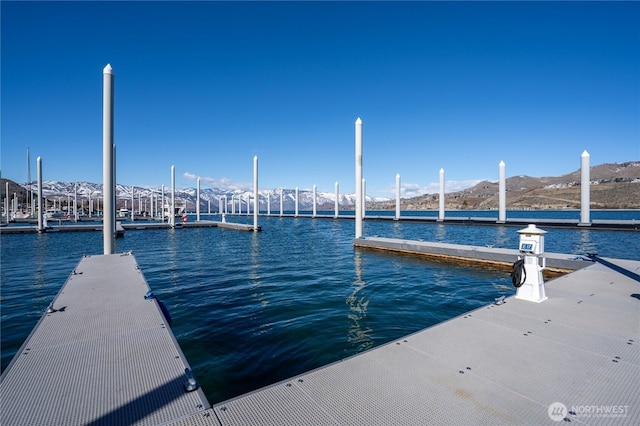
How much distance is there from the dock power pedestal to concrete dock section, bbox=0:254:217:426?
547 centimetres

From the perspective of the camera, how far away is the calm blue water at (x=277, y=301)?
196 inches

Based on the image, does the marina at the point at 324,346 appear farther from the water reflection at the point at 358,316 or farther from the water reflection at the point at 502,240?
the water reflection at the point at 502,240

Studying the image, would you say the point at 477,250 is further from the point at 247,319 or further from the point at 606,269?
the point at 247,319

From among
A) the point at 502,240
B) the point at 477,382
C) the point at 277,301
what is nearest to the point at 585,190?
the point at 502,240

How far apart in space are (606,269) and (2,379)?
1212 cm

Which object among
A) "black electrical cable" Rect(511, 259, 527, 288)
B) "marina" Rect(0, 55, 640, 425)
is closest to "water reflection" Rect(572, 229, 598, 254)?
"marina" Rect(0, 55, 640, 425)

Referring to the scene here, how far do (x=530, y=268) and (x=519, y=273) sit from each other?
27cm

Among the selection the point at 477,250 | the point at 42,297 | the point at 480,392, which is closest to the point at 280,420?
the point at 480,392

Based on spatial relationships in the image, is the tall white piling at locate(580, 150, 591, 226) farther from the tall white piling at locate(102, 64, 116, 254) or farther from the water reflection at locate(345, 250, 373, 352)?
the tall white piling at locate(102, 64, 116, 254)

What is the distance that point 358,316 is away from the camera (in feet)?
21.9

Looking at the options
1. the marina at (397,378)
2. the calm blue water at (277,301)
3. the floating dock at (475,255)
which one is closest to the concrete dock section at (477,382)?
the marina at (397,378)

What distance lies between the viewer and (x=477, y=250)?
12.4 metres

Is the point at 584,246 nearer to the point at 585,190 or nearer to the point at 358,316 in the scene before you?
the point at 585,190

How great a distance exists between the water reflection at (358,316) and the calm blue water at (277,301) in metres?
0.02
